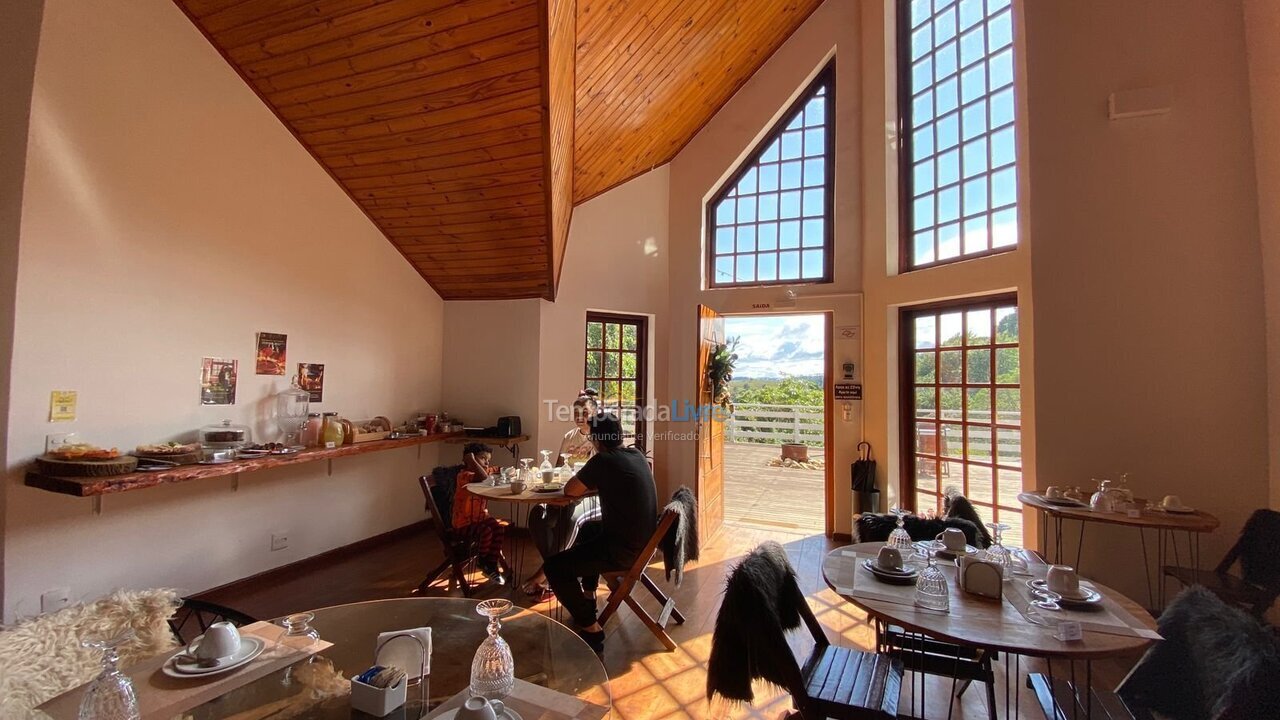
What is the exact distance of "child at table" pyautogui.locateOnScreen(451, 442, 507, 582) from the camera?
143 inches

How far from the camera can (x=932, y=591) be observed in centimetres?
179

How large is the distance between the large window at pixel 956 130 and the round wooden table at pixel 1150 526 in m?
1.89

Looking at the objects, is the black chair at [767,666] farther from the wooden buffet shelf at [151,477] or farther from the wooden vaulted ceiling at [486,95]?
the wooden buffet shelf at [151,477]

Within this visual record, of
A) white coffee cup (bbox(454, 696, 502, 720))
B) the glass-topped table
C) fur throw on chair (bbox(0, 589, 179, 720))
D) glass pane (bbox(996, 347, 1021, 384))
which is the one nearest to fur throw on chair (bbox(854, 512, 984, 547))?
glass pane (bbox(996, 347, 1021, 384))

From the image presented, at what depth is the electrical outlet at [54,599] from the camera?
106 inches

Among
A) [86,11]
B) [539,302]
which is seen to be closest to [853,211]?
[539,302]

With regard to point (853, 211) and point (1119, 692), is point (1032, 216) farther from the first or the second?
point (1119, 692)

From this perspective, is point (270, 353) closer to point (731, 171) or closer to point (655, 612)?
point (655, 612)

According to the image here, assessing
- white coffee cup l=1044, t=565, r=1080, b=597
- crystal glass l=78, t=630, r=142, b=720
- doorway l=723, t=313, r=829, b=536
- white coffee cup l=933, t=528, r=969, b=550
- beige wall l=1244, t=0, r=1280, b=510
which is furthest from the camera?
doorway l=723, t=313, r=829, b=536

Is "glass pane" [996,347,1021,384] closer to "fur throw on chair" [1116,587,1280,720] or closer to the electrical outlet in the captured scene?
"fur throw on chair" [1116,587,1280,720]

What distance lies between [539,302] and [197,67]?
9.60 ft

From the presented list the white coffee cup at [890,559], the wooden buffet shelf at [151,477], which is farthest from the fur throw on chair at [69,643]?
the white coffee cup at [890,559]

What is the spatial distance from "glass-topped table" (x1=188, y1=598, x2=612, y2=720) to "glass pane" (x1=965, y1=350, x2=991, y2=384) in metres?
3.79

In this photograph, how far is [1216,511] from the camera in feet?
10.1
